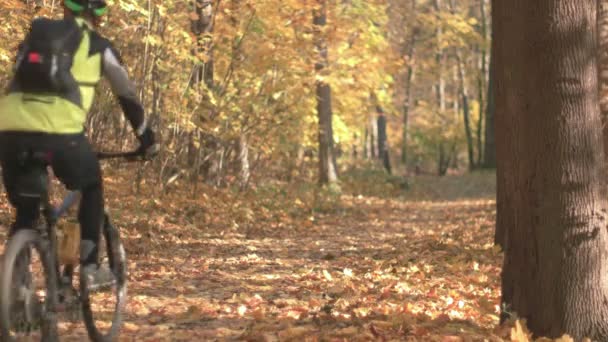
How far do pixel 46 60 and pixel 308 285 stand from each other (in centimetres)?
403

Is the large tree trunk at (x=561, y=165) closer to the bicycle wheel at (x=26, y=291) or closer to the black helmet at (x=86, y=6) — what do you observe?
the black helmet at (x=86, y=6)

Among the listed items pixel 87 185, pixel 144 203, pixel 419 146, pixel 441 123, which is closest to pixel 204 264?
pixel 144 203

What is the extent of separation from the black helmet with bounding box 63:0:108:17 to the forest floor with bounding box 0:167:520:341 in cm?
206

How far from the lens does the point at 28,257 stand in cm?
368

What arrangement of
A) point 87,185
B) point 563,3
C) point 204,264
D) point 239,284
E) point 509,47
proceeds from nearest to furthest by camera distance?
point 87,185
point 563,3
point 509,47
point 239,284
point 204,264

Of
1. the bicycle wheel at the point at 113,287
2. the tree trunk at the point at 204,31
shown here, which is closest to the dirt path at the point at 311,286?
the bicycle wheel at the point at 113,287

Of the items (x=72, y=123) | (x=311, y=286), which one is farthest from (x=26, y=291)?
(x=311, y=286)

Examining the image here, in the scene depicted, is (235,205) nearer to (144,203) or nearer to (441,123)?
(144,203)

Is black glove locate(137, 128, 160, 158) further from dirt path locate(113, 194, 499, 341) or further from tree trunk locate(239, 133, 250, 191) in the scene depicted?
tree trunk locate(239, 133, 250, 191)

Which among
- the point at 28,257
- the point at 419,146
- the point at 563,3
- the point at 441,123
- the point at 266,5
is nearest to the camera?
the point at 28,257

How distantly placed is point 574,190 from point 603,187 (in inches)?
9.8

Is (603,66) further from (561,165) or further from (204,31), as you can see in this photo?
(204,31)

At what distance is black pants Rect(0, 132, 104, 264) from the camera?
3543mm

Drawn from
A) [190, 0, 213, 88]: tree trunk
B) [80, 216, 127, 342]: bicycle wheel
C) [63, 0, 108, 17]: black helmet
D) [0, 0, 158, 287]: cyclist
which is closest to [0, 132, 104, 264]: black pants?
[0, 0, 158, 287]: cyclist
